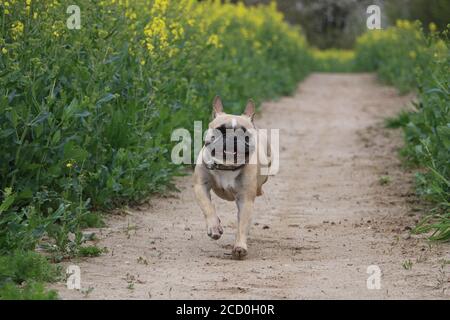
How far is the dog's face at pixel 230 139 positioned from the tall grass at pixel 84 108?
0.99 metres

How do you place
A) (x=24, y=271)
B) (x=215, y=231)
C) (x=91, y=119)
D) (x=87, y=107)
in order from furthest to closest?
1. (x=91, y=119)
2. (x=87, y=107)
3. (x=215, y=231)
4. (x=24, y=271)

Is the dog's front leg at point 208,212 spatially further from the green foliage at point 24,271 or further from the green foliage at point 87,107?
the green foliage at point 24,271

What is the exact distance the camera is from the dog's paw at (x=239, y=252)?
637 cm

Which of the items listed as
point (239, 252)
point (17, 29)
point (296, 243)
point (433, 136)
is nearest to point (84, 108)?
point (17, 29)

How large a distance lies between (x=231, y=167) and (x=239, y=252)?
578mm

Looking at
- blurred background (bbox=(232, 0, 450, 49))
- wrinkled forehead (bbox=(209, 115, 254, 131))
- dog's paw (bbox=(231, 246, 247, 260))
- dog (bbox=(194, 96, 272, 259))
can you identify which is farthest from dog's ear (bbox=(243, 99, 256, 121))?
blurred background (bbox=(232, 0, 450, 49))

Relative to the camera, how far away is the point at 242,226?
6.44 m

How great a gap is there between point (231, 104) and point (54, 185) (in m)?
5.69

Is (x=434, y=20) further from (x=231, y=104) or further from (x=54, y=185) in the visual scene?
(x=54, y=185)

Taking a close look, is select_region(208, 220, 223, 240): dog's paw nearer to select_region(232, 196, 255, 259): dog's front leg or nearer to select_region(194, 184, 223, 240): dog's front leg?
select_region(194, 184, 223, 240): dog's front leg

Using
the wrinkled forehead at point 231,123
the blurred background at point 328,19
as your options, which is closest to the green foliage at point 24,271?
the wrinkled forehead at point 231,123

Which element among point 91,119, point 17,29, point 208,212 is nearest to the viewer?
point 208,212

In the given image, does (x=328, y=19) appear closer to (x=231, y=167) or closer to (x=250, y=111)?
(x=250, y=111)

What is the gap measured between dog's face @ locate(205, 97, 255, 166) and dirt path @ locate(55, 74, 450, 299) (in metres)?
0.70
